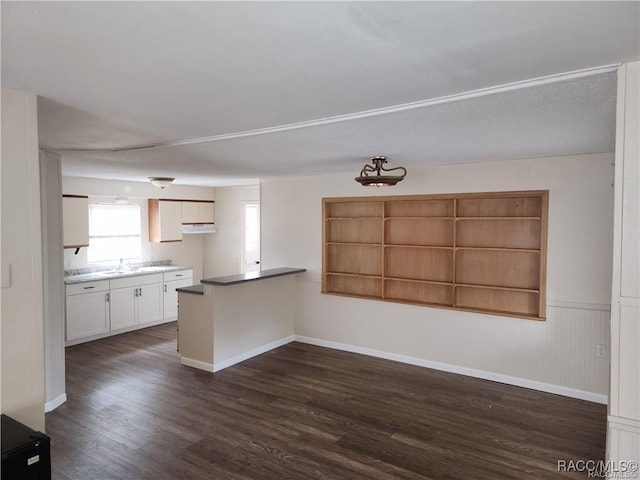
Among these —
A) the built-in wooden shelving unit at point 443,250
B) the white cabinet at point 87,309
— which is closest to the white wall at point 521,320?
the built-in wooden shelving unit at point 443,250

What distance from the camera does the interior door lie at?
7676 mm

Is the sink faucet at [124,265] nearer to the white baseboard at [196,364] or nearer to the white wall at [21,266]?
the white baseboard at [196,364]

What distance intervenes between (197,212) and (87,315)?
2606 mm

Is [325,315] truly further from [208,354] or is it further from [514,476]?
[514,476]

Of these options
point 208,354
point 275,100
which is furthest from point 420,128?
point 208,354

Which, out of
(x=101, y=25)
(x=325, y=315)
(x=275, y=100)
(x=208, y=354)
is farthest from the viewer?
(x=325, y=315)

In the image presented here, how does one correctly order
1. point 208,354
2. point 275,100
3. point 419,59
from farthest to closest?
1. point 208,354
2. point 275,100
3. point 419,59

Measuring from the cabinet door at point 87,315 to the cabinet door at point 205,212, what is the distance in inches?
90.0

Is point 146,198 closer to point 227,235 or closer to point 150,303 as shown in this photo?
point 227,235

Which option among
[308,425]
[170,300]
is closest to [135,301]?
[170,300]

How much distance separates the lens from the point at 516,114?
2.48 m

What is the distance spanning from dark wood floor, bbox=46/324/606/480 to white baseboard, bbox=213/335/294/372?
0.39 feet

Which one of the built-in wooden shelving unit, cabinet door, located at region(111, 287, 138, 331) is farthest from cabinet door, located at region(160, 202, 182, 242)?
the built-in wooden shelving unit

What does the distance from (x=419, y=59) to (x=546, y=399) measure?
374 centimetres
